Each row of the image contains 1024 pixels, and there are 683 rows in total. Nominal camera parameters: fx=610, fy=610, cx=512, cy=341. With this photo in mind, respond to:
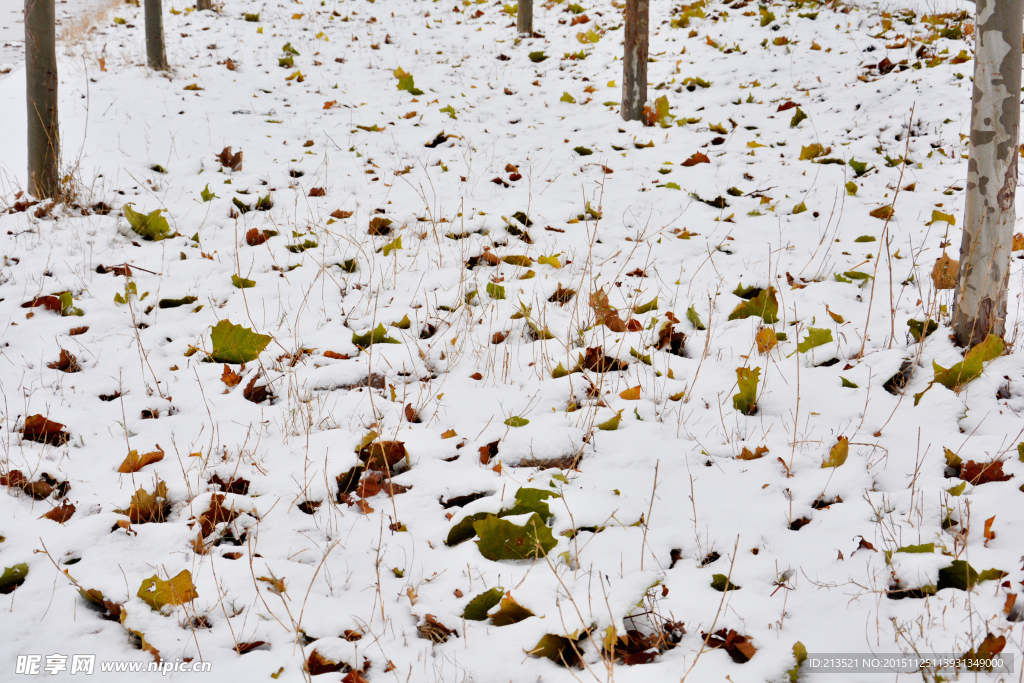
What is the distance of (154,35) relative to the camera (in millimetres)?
7008

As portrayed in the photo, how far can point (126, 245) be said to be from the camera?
3.90 metres

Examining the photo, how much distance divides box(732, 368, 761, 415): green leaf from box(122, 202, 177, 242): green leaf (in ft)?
11.8

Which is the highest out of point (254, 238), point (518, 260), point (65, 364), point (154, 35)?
point (154, 35)

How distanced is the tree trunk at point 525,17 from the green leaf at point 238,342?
300 inches

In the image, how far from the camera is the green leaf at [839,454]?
2033 mm

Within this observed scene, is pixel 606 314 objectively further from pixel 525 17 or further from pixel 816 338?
pixel 525 17

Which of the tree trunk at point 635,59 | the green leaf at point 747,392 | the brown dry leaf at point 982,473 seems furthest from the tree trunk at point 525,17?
the brown dry leaf at point 982,473

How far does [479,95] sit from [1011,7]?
5487 millimetres

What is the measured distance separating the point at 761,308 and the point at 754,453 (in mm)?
1153

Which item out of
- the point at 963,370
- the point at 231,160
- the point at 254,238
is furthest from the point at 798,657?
the point at 231,160

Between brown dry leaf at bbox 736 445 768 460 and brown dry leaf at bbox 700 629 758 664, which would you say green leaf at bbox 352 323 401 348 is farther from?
brown dry leaf at bbox 700 629 758 664

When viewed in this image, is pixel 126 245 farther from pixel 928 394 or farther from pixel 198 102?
pixel 928 394

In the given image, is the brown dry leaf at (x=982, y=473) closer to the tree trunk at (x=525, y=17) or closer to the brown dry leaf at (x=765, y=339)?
the brown dry leaf at (x=765, y=339)

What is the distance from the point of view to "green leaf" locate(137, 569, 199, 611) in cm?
159
